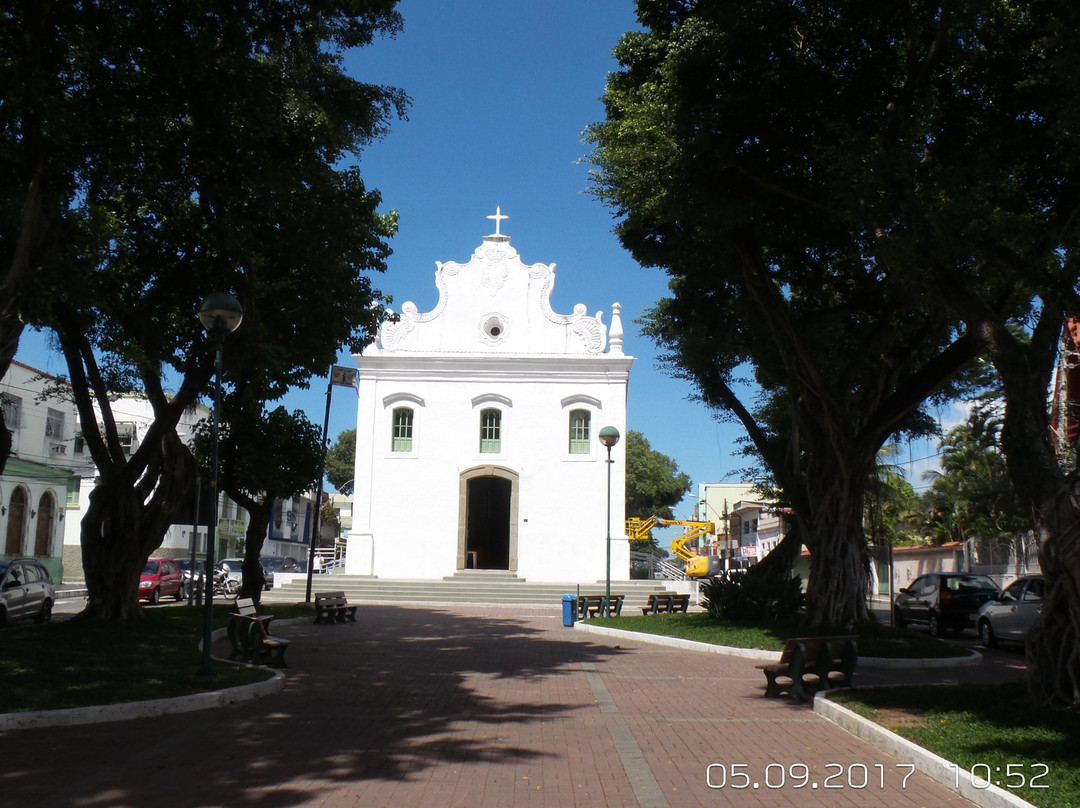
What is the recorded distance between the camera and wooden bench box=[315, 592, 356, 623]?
66.6 feet

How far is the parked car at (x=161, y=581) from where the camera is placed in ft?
89.5

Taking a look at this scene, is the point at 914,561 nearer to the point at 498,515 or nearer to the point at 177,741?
Result: the point at 498,515

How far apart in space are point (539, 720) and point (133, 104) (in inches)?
374

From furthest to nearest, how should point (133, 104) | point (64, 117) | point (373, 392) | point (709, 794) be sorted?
point (373, 392) < point (133, 104) < point (64, 117) < point (709, 794)

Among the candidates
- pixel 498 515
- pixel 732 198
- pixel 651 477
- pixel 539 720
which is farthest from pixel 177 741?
pixel 651 477

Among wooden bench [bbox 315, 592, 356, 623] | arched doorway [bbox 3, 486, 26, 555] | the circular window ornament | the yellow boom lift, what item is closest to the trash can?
wooden bench [bbox 315, 592, 356, 623]

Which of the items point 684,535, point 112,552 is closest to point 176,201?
point 112,552

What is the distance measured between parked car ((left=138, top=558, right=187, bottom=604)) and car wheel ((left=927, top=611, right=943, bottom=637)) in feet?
68.1

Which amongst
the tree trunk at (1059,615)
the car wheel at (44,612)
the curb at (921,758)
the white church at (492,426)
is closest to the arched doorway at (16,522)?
the white church at (492,426)

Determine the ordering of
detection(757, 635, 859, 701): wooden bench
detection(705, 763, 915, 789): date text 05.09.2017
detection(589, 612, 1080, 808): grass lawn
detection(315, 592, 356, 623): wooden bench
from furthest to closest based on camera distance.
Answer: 1. detection(315, 592, 356, 623): wooden bench
2. detection(757, 635, 859, 701): wooden bench
3. detection(705, 763, 915, 789): date text 05.09.2017
4. detection(589, 612, 1080, 808): grass lawn

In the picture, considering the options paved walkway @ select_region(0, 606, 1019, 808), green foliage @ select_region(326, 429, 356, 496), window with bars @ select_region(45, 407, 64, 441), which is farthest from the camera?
green foliage @ select_region(326, 429, 356, 496)

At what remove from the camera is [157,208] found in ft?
50.6

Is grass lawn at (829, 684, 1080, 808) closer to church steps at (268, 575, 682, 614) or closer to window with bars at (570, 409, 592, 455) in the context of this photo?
church steps at (268, 575, 682, 614)

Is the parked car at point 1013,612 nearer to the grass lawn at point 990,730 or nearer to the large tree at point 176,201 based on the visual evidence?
the grass lawn at point 990,730
